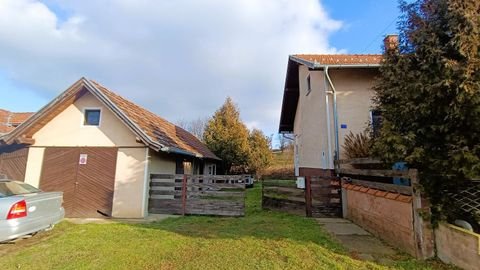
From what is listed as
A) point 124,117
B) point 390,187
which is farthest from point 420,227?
point 124,117

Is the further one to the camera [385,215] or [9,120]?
[9,120]

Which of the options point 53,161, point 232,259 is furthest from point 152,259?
point 53,161

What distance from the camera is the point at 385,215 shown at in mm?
5789

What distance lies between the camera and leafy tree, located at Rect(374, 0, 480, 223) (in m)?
3.79

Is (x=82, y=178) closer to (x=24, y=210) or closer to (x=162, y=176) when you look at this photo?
(x=162, y=176)

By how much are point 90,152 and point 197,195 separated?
4.26 meters

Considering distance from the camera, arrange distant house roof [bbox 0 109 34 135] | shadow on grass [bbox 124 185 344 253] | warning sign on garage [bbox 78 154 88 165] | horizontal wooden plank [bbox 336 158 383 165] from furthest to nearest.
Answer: distant house roof [bbox 0 109 34 135] → warning sign on garage [bbox 78 154 88 165] → horizontal wooden plank [bbox 336 158 383 165] → shadow on grass [bbox 124 185 344 253]

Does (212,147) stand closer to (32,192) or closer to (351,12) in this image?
(351,12)

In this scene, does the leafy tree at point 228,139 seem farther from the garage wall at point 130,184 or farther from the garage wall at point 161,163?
the garage wall at point 130,184

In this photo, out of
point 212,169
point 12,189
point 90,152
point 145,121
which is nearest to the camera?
point 12,189

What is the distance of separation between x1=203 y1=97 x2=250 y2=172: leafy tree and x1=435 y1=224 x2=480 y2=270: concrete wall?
1966 centimetres

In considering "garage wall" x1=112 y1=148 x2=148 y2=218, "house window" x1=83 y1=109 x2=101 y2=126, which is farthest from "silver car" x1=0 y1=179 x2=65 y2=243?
"house window" x1=83 y1=109 x2=101 y2=126

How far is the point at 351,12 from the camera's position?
10.9m

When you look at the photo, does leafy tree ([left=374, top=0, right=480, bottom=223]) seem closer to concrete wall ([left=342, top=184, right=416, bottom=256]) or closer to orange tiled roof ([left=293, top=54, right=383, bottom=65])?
concrete wall ([left=342, top=184, right=416, bottom=256])
